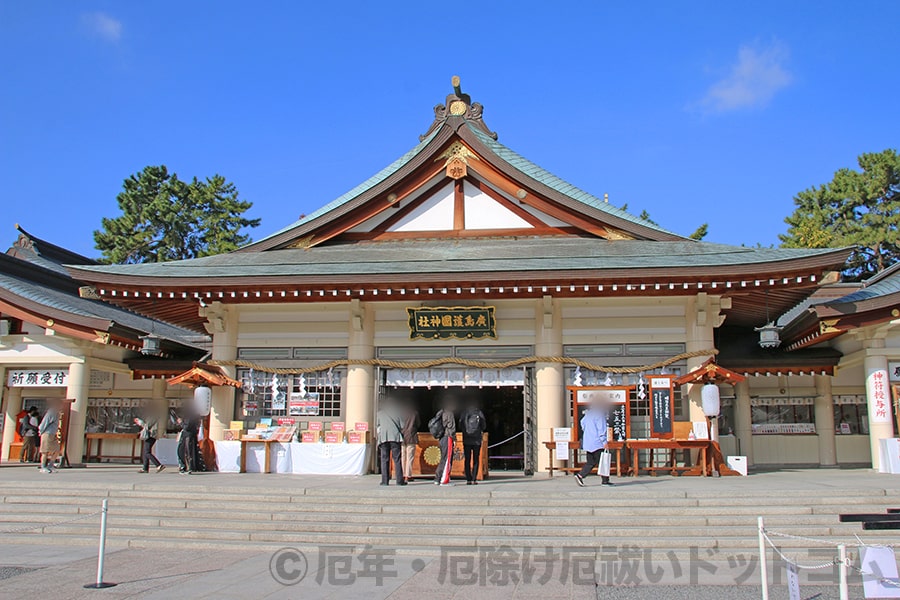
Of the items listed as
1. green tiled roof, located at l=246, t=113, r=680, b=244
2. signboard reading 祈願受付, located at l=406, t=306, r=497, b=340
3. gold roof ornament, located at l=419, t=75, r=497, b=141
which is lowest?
signboard reading 祈願受付, located at l=406, t=306, r=497, b=340

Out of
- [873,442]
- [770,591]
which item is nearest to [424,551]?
[770,591]

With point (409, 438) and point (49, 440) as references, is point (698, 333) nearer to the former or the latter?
point (409, 438)

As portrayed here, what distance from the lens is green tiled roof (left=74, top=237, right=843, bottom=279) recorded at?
15.7 m

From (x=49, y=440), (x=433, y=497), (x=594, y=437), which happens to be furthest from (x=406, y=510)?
(x=49, y=440)

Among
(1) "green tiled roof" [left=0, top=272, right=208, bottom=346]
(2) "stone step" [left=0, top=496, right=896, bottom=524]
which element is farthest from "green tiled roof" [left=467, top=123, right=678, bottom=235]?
(1) "green tiled roof" [left=0, top=272, right=208, bottom=346]

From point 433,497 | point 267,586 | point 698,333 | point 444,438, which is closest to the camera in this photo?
point 267,586

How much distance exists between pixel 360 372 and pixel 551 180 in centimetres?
706

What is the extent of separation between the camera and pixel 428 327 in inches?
672

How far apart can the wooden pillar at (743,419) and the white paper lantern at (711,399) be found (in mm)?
4493

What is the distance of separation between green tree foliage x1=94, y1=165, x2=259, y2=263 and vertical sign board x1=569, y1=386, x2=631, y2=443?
34.4 m

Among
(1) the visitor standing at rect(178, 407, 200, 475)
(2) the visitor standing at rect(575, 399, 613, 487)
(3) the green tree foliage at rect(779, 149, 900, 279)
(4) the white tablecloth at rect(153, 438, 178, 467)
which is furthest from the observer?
(3) the green tree foliage at rect(779, 149, 900, 279)

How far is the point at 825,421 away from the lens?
64.6ft

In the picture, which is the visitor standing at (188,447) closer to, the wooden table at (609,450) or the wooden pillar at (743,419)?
the wooden table at (609,450)

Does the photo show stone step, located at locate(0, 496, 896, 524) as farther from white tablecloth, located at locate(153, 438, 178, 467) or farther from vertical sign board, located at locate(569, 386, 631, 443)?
white tablecloth, located at locate(153, 438, 178, 467)
